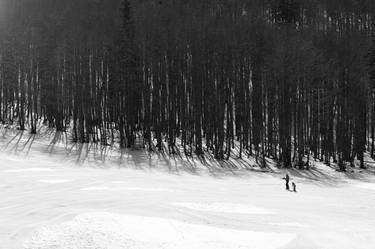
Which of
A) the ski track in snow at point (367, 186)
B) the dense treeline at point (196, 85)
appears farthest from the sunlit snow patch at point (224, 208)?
the dense treeline at point (196, 85)

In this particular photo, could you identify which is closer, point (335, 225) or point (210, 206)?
point (335, 225)

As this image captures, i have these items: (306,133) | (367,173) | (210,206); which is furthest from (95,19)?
(210,206)

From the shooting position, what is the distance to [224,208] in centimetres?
2431

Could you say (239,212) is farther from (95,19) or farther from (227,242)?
(95,19)

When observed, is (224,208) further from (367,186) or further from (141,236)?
(367,186)

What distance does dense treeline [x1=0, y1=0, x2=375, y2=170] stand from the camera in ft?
169

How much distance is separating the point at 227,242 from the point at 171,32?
4474 cm

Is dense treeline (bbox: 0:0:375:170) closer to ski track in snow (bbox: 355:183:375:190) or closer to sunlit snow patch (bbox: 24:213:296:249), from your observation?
ski track in snow (bbox: 355:183:375:190)

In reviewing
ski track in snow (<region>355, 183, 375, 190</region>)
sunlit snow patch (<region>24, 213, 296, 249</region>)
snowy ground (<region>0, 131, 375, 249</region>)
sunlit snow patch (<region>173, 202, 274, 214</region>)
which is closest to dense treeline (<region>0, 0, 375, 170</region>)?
ski track in snow (<region>355, 183, 375, 190</region>)

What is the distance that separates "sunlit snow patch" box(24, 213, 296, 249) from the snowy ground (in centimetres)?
4

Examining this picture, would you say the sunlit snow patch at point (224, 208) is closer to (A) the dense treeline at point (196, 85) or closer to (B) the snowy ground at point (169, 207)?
(B) the snowy ground at point (169, 207)

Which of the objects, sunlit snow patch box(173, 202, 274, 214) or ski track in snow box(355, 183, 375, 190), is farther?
ski track in snow box(355, 183, 375, 190)

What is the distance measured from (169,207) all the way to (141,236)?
20.0 feet

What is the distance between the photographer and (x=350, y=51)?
58.3 meters
